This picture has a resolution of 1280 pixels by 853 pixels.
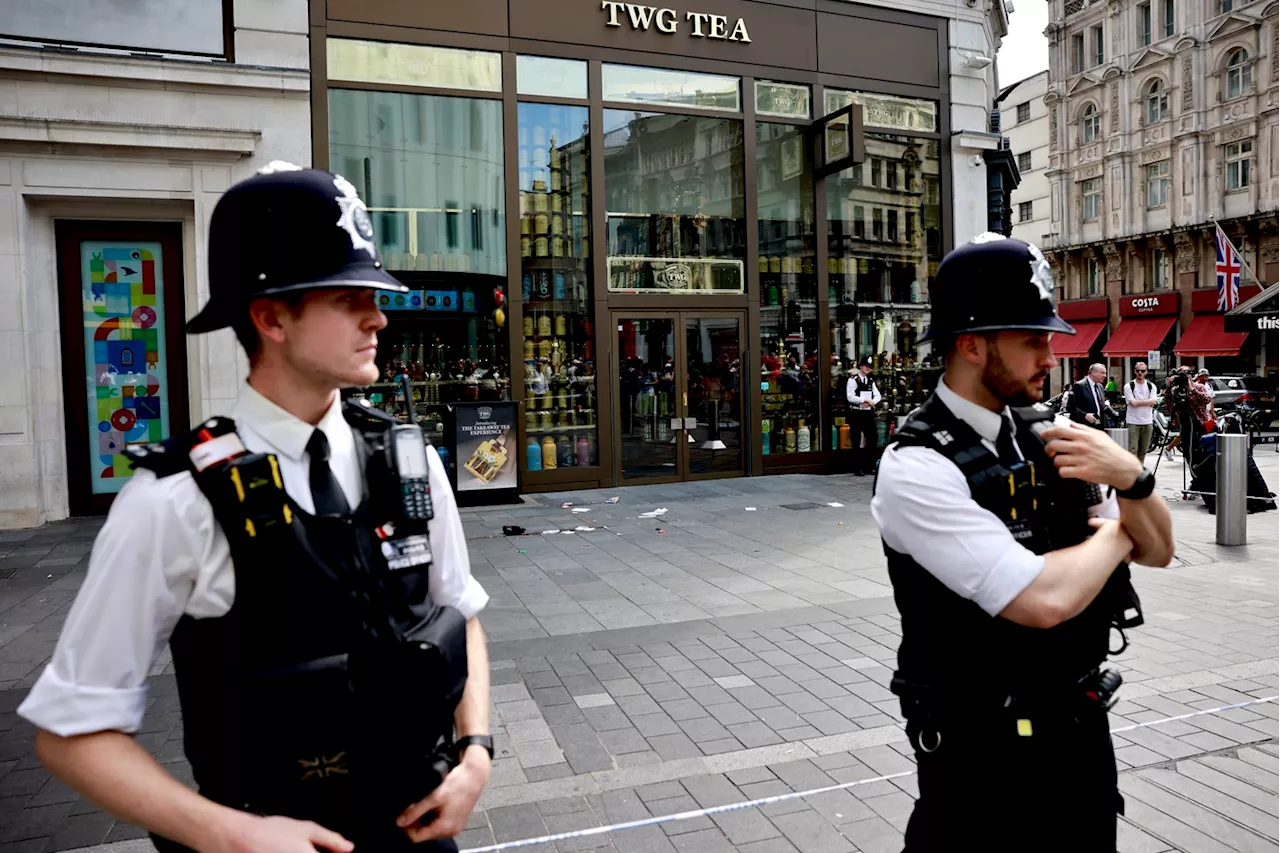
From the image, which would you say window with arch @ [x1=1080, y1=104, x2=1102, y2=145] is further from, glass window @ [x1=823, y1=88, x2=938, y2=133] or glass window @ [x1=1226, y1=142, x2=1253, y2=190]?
glass window @ [x1=823, y1=88, x2=938, y2=133]

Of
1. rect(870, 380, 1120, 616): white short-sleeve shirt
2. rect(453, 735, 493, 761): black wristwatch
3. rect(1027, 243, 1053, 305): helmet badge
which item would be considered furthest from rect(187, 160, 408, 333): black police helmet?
rect(1027, 243, 1053, 305): helmet badge

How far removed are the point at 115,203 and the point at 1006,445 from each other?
11.4m

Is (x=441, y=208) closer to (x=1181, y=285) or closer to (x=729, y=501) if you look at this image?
(x=729, y=501)

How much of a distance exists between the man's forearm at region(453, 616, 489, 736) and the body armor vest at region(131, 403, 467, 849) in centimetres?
18

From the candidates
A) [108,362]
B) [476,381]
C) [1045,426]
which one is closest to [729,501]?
[476,381]

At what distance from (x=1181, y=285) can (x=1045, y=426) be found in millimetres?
41963

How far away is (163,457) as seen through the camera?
1.54 m

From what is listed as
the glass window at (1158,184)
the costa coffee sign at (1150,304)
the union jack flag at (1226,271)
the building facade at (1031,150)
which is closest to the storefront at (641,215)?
the union jack flag at (1226,271)

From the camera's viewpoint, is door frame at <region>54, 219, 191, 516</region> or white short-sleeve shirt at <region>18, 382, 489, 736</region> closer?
white short-sleeve shirt at <region>18, 382, 489, 736</region>

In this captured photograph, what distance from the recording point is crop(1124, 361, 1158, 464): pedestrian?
1684 centimetres

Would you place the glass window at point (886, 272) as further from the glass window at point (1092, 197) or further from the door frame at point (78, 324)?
the glass window at point (1092, 197)

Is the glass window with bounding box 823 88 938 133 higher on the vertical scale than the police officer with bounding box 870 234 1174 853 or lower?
higher

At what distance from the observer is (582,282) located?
1344 cm

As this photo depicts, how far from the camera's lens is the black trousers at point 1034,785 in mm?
2082
